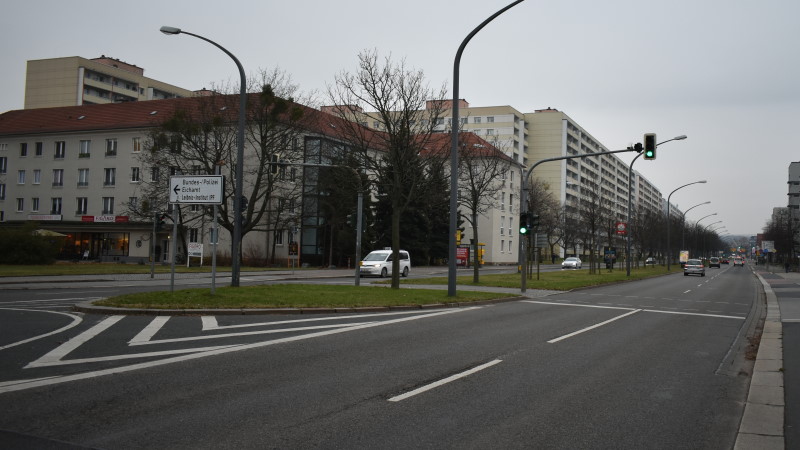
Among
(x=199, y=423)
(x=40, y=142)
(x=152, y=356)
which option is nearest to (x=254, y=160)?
(x=40, y=142)

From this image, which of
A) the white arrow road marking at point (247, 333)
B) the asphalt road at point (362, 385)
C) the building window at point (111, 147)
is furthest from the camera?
the building window at point (111, 147)

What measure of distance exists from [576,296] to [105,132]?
49.0 metres

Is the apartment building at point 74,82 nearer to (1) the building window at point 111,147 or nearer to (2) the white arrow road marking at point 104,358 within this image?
(1) the building window at point 111,147

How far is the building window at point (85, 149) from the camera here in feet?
191

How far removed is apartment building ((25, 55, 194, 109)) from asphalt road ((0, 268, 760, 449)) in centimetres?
7868

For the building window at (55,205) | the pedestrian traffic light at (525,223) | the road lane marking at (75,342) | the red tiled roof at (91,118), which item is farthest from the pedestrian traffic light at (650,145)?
the building window at (55,205)

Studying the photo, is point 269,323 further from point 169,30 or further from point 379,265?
point 379,265

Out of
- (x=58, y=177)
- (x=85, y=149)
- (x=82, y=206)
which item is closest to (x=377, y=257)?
(x=82, y=206)

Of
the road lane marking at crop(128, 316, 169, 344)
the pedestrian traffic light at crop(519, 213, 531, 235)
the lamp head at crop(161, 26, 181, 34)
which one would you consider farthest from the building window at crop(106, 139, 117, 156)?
the road lane marking at crop(128, 316, 169, 344)

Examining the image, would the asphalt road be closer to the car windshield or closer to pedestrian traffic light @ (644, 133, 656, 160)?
pedestrian traffic light @ (644, 133, 656, 160)

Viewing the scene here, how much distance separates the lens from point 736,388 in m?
7.54

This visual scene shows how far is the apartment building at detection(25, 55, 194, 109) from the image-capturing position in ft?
266

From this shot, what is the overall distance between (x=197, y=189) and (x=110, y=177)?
46469 mm

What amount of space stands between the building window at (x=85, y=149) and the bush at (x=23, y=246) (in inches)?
829
